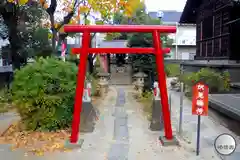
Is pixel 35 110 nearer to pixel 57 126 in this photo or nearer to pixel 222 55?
pixel 57 126

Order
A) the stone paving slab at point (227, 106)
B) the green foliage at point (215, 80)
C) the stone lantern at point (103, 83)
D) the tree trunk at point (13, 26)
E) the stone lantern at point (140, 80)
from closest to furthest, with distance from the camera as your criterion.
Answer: the stone paving slab at point (227, 106) < the green foliage at point (215, 80) < the tree trunk at point (13, 26) < the stone lantern at point (140, 80) < the stone lantern at point (103, 83)

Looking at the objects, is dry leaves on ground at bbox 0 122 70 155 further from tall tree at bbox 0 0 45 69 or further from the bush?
tall tree at bbox 0 0 45 69

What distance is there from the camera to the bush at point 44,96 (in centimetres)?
828

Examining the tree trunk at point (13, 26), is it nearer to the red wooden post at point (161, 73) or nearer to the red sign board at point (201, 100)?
the red wooden post at point (161, 73)

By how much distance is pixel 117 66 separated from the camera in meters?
32.5

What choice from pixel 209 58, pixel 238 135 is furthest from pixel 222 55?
pixel 238 135

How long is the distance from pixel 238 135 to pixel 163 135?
1.84 metres

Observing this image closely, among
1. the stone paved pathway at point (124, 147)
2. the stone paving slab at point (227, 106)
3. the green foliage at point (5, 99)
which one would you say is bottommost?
the stone paved pathway at point (124, 147)

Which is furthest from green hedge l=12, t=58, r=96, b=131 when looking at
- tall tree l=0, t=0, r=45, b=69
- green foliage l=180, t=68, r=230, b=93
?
green foliage l=180, t=68, r=230, b=93

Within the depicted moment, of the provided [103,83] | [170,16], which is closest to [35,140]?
[103,83]

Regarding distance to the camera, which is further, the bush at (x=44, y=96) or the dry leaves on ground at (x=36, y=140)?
the bush at (x=44, y=96)

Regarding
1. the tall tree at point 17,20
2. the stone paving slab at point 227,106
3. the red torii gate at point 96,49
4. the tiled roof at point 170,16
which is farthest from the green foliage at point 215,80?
the tiled roof at point 170,16

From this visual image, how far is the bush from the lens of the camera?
8.28 m

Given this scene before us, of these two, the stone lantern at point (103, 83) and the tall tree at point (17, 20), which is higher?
the tall tree at point (17, 20)
